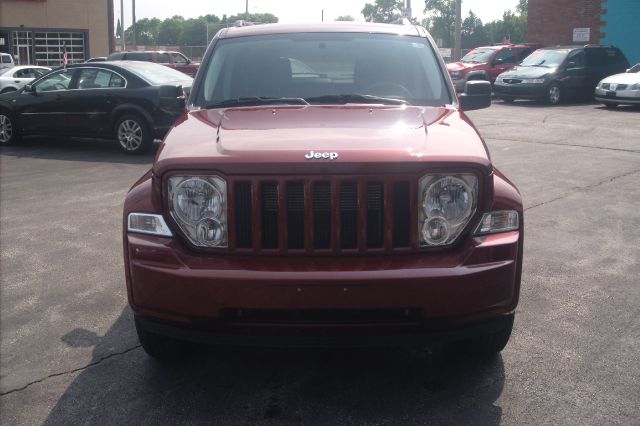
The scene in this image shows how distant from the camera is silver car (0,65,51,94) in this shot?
853 inches

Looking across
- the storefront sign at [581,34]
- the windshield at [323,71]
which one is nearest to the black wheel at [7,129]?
the windshield at [323,71]

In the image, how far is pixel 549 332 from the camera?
4289 mm

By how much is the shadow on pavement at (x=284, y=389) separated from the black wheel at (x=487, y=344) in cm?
10

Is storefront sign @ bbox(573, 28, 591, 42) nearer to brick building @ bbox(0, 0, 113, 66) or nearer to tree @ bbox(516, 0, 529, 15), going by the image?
brick building @ bbox(0, 0, 113, 66)

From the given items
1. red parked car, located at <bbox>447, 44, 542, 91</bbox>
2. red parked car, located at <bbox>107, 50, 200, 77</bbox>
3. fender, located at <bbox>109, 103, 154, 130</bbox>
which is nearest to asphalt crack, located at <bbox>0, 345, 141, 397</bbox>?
fender, located at <bbox>109, 103, 154, 130</bbox>

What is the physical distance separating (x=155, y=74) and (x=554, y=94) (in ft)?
42.8

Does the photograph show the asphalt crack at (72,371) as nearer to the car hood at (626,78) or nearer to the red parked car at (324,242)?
the red parked car at (324,242)

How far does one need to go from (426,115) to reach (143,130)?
8.62 metres

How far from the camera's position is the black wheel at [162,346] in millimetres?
3631

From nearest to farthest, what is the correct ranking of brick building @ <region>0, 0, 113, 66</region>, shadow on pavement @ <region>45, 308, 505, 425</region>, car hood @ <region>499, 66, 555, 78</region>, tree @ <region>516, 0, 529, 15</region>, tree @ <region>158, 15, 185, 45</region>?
shadow on pavement @ <region>45, 308, 505, 425</region> → car hood @ <region>499, 66, 555, 78</region> → brick building @ <region>0, 0, 113, 66</region> → tree @ <region>516, 0, 529, 15</region> → tree @ <region>158, 15, 185, 45</region>

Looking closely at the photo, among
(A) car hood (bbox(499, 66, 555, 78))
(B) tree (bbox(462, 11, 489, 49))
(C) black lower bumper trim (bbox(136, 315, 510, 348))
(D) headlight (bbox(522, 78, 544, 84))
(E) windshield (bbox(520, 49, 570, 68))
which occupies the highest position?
(B) tree (bbox(462, 11, 489, 49))

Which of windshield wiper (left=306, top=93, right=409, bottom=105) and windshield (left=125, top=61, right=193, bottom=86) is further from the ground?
windshield (left=125, top=61, right=193, bottom=86)

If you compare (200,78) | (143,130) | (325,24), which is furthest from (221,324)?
(143,130)

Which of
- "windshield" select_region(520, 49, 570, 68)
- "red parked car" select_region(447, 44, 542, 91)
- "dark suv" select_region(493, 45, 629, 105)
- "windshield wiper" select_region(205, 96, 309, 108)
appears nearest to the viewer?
"windshield wiper" select_region(205, 96, 309, 108)
